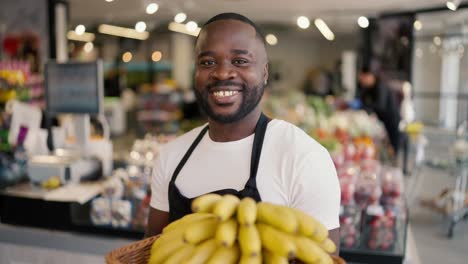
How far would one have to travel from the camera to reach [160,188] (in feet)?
5.85

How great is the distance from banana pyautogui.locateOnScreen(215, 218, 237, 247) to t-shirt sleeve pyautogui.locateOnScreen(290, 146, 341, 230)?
0.41 meters

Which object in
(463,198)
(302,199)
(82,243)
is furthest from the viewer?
(463,198)

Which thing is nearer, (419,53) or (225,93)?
(225,93)

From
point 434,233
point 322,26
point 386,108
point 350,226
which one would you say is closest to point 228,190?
point 350,226

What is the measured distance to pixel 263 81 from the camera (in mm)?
1568

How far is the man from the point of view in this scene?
147 cm

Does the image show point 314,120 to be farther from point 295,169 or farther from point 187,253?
point 187,253

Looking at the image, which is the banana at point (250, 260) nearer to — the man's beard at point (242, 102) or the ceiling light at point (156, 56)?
the man's beard at point (242, 102)

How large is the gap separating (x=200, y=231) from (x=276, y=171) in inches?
18.4

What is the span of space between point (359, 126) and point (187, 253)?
16.7 feet

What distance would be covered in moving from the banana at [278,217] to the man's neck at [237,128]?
1.63 ft

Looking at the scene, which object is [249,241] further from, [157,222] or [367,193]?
[367,193]

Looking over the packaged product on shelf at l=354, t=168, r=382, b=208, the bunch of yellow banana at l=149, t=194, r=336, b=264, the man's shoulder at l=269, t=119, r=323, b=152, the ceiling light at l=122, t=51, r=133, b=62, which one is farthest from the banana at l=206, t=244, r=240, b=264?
the ceiling light at l=122, t=51, r=133, b=62

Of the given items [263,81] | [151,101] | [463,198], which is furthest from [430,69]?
[263,81]
